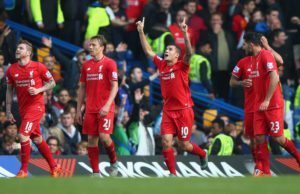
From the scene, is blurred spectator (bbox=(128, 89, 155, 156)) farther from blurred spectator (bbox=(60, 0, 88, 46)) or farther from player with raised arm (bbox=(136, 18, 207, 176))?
player with raised arm (bbox=(136, 18, 207, 176))

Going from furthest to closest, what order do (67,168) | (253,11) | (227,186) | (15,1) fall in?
1. (253,11)
2. (15,1)
3. (67,168)
4. (227,186)

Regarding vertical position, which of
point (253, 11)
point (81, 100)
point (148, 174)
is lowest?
point (148, 174)

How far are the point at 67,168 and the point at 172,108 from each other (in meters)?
2.37

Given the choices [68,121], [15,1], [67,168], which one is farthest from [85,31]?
[67,168]

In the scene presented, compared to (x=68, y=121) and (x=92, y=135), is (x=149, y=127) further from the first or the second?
(x=92, y=135)

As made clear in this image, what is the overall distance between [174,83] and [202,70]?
221 inches

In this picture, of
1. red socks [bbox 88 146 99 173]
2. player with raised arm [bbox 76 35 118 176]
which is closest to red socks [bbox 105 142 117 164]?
A: player with raised arm [bbox 76 35 118 176]

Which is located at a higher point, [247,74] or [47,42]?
[47,42]

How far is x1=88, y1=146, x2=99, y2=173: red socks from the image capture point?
19.7 meters

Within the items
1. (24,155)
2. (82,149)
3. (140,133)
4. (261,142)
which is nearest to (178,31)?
(140,133)

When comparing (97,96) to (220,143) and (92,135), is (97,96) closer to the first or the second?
(92,135)

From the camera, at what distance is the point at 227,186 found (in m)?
15.0

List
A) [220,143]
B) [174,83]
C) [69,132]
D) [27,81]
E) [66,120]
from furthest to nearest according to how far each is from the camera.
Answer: [220,143]
[69,132]
[66,120]
[174,83]
[27,81]

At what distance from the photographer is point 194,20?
2673 centimetres
